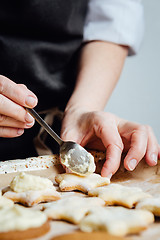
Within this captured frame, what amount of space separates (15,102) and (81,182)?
29 cm

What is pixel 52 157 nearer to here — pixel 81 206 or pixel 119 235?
pixel 81 206

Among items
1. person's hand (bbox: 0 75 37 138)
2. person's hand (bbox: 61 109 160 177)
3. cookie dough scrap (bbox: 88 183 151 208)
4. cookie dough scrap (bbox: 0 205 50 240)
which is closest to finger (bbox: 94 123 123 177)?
person's hand (bbox: 61 109 160 177)

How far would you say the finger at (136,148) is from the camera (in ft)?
2.81

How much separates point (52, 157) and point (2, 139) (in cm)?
30

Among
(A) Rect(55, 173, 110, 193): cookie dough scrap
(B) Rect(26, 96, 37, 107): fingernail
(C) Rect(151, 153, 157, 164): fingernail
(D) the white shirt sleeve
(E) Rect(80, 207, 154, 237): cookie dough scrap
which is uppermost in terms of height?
(D) the white shirt sleeve

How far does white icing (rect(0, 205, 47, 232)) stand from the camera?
534 mm

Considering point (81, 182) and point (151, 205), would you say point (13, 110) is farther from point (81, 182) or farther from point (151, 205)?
point (151, 205)

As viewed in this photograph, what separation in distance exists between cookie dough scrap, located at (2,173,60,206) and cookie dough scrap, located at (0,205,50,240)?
106 millimetres

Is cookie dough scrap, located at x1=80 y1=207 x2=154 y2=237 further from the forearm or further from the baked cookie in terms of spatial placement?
the forearm

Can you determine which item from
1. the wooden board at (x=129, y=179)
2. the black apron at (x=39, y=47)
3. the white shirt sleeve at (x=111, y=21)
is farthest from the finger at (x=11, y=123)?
the white shirt sleeve at (x=111, y=21)

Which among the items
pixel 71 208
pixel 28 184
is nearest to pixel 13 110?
pixel 28 184

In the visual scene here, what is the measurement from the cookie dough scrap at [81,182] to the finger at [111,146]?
5 cm

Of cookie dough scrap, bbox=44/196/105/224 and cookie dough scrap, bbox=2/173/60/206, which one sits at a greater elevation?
cookie dough scrap, bbox=44/196/105/224

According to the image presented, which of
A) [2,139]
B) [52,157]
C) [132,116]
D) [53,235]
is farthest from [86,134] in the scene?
[132,116]
